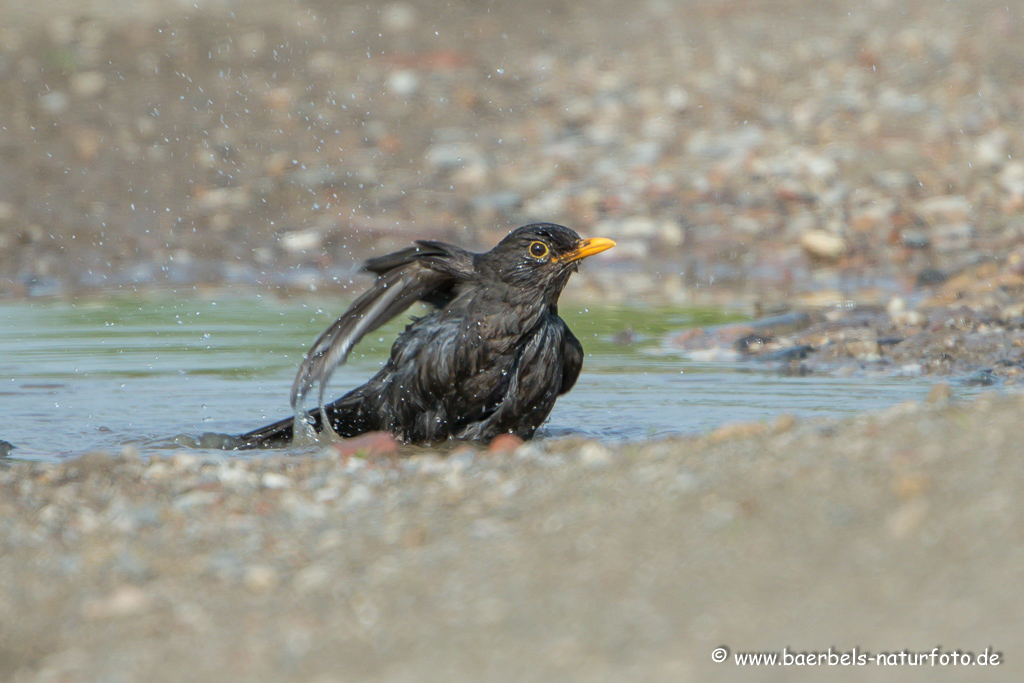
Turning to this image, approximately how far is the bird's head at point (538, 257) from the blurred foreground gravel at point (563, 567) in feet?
5.19

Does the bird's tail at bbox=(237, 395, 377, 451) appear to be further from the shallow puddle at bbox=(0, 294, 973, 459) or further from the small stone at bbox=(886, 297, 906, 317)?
the small stone at bbox=(886, 297, 906, 317)

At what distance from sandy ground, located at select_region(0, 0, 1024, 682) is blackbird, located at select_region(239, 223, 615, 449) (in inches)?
26.0

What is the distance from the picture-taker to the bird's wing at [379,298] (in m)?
5.45

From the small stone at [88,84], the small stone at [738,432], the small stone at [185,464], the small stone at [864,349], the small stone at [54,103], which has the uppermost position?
the small stone at [88,84]

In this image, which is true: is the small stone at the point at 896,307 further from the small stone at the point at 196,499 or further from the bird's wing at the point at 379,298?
the small stone at the point at 196,499

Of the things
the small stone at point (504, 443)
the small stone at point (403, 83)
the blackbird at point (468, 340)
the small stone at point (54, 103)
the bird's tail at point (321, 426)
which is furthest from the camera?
the small stone at point (403, 83)

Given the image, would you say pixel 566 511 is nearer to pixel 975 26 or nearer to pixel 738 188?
pixel 738 188

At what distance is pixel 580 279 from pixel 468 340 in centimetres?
458

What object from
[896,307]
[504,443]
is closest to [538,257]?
[504,443]

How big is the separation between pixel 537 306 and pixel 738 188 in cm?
612

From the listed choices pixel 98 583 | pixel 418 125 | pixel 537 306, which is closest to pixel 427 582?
pixel 98 583

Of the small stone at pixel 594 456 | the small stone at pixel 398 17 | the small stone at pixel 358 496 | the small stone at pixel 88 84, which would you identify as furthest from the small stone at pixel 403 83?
the small stone at pixel 358 496

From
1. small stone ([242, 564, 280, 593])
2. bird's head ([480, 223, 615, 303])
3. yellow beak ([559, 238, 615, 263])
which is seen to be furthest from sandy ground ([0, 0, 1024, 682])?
yellow beak ([559, 238, 615, 263])

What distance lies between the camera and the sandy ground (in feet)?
9.30
